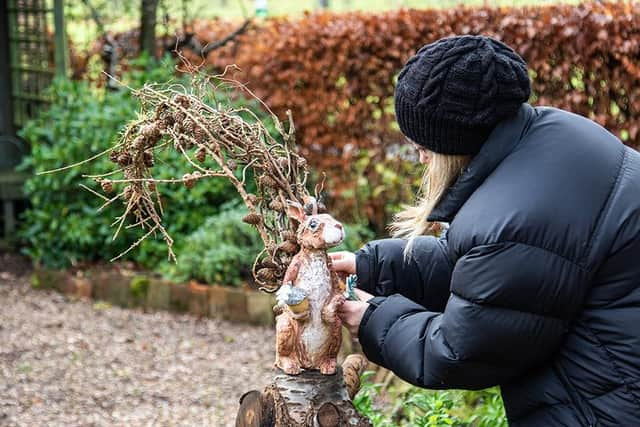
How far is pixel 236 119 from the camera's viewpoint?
2.76m

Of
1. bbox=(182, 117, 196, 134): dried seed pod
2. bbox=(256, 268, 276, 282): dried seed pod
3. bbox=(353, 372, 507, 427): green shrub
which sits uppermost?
Result: bbox=(182, 117, 196, 134): dried seed pod

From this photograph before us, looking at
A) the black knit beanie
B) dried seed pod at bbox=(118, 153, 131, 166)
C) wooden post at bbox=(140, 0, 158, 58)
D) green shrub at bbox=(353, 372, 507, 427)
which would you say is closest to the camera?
the black knit beanie

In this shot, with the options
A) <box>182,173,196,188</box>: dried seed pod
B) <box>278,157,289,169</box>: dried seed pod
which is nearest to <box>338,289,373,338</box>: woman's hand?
<box>278,157,289,169</box>: dried seed pod

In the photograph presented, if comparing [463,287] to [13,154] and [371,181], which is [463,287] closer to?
[371,181]

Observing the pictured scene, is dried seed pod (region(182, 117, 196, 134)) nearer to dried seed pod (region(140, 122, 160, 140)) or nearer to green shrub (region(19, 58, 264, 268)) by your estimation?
A: dried seed pod (region(140, 122, 160, 140))

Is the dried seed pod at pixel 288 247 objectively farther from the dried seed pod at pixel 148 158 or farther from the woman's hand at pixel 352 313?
the dried seed pod at pixel 148 158

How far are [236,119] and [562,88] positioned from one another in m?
3.14

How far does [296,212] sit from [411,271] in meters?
0.40

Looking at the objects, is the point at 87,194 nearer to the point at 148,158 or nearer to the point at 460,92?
the point at 148,158

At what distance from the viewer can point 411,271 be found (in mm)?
2725

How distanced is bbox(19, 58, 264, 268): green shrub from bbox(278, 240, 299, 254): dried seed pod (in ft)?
12.3

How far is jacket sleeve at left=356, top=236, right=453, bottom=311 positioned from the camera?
2.71 meters

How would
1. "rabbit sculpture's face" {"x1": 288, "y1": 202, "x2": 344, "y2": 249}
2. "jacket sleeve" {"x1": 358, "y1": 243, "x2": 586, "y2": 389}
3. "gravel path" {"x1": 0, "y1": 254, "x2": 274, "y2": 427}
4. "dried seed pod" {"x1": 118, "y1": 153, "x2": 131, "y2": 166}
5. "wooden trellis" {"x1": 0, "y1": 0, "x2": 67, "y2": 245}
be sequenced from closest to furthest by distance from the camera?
1. "jacket sleeve" {"x1": 358, "y1": 243, "x2": 586, "y2": 389}
2. "rabbit sculpture's face" {"x1": 288, "y1": 202, "x2": 344, "y2": 249}
3. "dried seed pod" {"x1": 118, "y1": 153, "x2": 131, "y2": 166}
4. "gravel path" {"x1": 0, "y1": 254, "x2": 274, "y2": 427}
5. "wooden trellis" {"x1": 0, "y1": 0, "x2": 67, "y2": 245}

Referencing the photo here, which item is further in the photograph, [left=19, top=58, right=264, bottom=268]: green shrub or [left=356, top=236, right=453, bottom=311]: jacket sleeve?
[left=19, top=58, right=264, bottom=268]: green shrub
